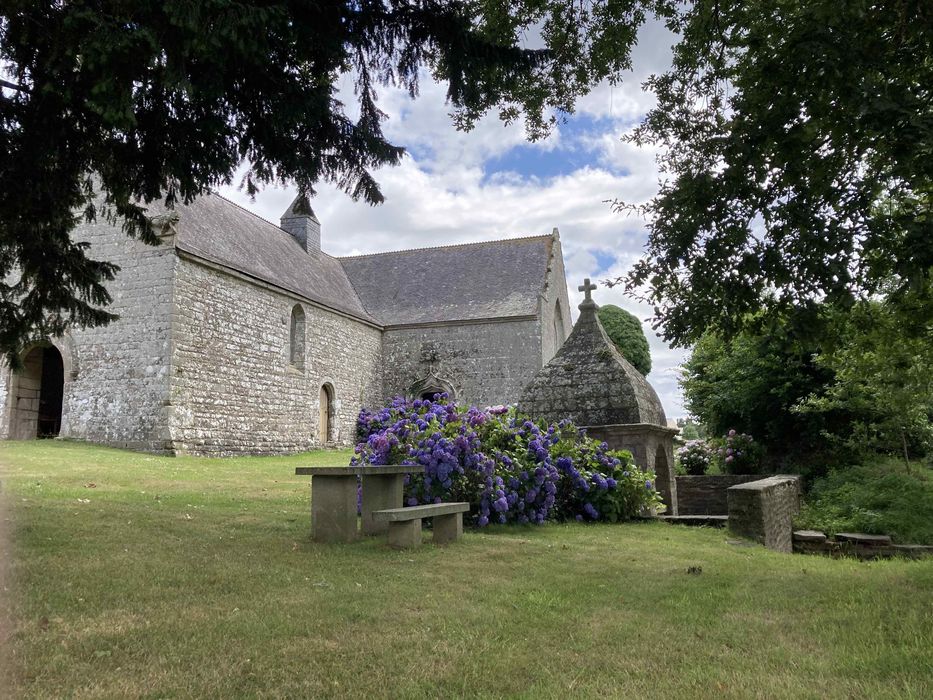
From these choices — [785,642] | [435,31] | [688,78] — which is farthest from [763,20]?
[785,642]

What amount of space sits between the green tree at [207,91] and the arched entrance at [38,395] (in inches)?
501

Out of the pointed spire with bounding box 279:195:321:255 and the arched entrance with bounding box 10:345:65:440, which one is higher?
the pointed spire with bounding box 279:195:321:255

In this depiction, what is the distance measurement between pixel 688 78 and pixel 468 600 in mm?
4962

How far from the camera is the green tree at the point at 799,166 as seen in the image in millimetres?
3967

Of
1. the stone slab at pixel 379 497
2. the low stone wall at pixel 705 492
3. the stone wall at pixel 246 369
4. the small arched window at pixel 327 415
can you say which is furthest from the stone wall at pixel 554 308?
the stone slab at pixel 379 497

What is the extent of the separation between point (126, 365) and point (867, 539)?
1540 centimetres

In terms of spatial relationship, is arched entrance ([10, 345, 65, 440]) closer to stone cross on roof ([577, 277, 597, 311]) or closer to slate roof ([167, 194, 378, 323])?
slate roof ([167, 194, 378, 323])

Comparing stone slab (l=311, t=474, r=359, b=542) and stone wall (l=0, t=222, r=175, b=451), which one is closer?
stone slab (l=311, t=474, r=359, b=542)

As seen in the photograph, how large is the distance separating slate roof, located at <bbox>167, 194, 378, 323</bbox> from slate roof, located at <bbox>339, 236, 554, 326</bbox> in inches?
41.0

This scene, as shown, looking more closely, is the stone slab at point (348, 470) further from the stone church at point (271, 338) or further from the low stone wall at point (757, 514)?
the low stone wall at point (757, 514)

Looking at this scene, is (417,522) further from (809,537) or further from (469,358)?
(469,358)

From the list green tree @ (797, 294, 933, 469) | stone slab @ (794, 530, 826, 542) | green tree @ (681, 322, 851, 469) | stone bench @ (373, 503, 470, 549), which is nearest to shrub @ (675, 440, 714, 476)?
green tree @ (681, 322, 851, 469)

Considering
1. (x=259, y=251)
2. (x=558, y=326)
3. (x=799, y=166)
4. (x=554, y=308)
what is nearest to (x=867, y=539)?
(x=799, y=166)

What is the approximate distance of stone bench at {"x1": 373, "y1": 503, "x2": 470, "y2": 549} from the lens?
561cm
